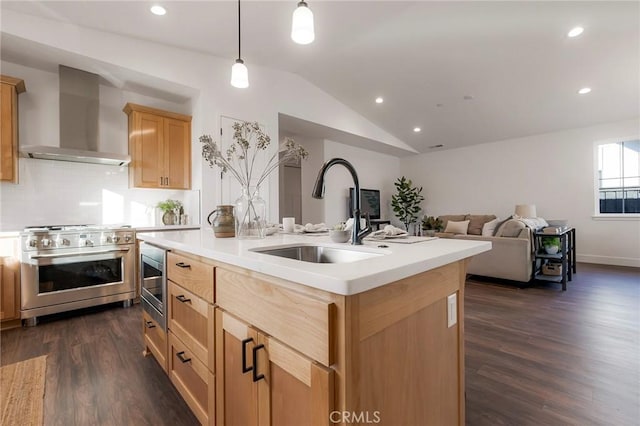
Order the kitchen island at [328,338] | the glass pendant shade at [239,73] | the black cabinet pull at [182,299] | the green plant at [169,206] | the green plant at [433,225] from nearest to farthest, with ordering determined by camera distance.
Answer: the kitchen island at [328,338]
the black cabinet pull at [182,299]
the glass pendant shade at [239,73]
the green plant at [169,206]
the green plant at [433,225]

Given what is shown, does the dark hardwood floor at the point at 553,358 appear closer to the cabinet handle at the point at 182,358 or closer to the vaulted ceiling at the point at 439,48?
the cabinet handle at the point at 182,358

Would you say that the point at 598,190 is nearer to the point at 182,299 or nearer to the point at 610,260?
the point at 610,260

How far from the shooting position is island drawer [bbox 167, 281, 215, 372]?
1.16m

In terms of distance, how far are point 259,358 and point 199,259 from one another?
57cm

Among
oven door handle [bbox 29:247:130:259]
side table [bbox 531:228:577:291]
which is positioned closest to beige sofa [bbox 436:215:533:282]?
side table [bbox 531:228:577:291]

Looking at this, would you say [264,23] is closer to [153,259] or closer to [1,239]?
[153,259]

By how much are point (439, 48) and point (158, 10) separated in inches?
131

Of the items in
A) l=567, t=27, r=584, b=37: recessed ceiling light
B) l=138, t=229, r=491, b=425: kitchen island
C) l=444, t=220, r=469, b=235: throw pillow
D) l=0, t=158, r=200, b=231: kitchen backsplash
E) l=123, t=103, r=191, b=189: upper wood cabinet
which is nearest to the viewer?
l=138, t=229, r=491, b=425: kitchen island

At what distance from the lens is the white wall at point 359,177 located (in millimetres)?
6139

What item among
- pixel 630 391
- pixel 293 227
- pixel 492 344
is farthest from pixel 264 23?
pixel 630 391

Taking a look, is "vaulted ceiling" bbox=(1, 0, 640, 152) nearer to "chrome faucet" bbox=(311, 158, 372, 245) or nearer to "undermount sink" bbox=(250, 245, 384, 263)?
"chrome faucet" bbox=(311, 158, 372, 245)

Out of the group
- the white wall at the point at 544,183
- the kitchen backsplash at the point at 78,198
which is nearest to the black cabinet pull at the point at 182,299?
the kitchen backsplash at the point at 78,198

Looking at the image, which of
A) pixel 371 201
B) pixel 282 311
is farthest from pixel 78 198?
pixel 371 201

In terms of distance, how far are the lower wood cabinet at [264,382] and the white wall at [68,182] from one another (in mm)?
2901
